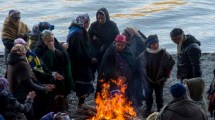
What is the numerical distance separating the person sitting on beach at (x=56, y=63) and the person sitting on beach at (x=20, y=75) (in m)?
0.76

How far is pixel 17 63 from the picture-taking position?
954 centimetres

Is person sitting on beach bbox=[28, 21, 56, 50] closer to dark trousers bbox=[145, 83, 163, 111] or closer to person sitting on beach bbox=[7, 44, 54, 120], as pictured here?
person sitting on beach bbox=[7, 44, 54, 120]

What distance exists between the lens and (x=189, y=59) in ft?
34.7

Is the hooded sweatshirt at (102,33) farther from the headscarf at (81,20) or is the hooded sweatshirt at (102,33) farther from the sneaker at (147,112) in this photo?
the sneaker at (147,112)

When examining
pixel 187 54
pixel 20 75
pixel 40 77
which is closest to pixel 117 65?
pixel 187 54

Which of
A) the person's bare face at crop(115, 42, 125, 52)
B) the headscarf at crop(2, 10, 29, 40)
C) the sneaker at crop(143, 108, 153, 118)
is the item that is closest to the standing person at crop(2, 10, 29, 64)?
the headscarf at crop(2, 10, 29, 40)

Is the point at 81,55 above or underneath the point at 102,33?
underneath

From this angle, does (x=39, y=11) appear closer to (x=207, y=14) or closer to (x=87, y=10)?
(x=87, y=10)

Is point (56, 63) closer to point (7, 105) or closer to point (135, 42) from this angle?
point (135, 42)

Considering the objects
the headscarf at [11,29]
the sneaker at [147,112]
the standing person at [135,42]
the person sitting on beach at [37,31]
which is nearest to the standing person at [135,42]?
the standing person at [135,42]

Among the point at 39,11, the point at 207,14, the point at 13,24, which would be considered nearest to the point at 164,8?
the point at 207,14

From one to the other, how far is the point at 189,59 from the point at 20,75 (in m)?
3.22

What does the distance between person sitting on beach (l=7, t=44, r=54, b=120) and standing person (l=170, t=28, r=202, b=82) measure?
9.13ft

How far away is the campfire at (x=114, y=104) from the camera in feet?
33.6
